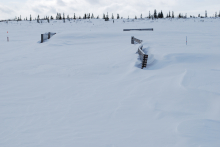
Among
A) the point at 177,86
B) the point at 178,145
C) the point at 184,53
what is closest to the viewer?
the point at 178,145

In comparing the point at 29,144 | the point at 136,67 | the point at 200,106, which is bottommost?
the point at 29,144

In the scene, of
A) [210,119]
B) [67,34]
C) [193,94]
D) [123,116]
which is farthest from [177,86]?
[67,34]

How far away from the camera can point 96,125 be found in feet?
12.0

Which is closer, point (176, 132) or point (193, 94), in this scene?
point (176, 132)

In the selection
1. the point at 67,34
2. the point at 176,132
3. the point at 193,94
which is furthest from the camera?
the point at 67,34

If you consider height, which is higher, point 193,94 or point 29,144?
point 193,94

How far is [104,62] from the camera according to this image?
8.33 meters

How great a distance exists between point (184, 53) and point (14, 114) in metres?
6.66

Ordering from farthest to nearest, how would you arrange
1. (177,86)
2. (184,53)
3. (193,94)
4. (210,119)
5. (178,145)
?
1. (184,53)
2. (177,86)
3. (193,94)
4. (210,119)
5. (178,145)

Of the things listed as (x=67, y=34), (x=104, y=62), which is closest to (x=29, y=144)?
(x=104, y=62)

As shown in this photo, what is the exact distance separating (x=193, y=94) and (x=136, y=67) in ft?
9.59

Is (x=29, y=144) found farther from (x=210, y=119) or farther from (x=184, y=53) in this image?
(x=184, y=53)

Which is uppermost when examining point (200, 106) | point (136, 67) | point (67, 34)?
point (67, 34)

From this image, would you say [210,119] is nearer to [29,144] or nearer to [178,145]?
[178,145]
